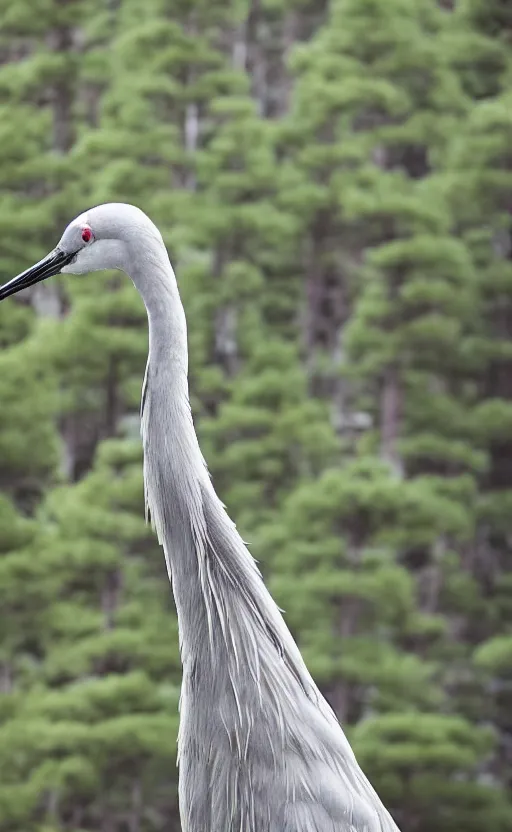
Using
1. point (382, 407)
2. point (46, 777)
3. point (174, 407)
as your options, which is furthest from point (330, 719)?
point (382, 407)

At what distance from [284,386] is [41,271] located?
1141 cm

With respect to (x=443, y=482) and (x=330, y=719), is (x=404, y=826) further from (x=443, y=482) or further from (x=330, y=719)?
(x=330, y=719)

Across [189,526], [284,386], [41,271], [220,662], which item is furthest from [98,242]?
[284,386]

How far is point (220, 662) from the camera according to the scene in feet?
11.0

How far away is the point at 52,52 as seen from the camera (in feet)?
55.9

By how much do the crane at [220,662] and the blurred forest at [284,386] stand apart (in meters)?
9.22

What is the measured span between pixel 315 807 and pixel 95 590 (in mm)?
11121

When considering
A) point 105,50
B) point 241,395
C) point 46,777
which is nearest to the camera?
point 46,777

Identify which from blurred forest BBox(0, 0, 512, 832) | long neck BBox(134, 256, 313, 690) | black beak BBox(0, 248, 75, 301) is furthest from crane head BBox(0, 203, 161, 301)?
blurred forest BBox(0, 0, 512, 832)

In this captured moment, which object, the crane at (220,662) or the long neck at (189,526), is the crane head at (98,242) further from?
the long neck at (189,526)

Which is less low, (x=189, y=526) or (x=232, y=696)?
(x=189, y=526)

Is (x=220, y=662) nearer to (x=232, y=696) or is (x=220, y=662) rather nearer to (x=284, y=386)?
(x=232, y=696)

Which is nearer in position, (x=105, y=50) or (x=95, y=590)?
(x=95, y=590)

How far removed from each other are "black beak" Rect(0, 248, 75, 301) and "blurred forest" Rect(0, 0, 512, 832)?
30.2 feet
